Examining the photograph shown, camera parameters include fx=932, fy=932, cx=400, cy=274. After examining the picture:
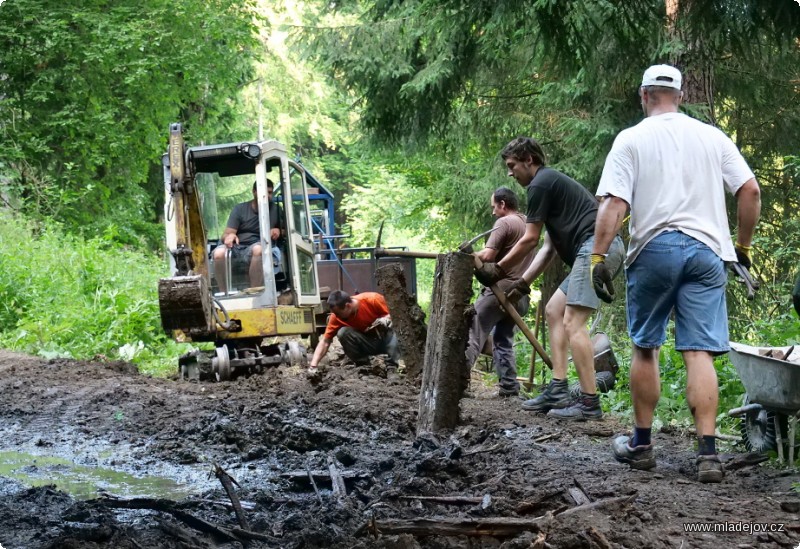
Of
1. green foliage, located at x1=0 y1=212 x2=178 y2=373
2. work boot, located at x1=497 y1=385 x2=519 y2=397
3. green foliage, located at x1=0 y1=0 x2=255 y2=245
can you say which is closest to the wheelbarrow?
work boot, located at x1=497 y1=385 x2=519 y2=397

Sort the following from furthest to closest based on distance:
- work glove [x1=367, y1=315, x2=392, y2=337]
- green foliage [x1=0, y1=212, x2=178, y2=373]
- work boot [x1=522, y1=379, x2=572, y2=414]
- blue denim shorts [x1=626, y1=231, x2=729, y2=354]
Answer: green foliage [x1=0, y1=212, x2=178, y2=373] < work glove [x1=367, y1=315, x2=392, y2=337] < work boot [x1=522, y1=379, x2=572, y2=414] < blue denim shorts [x1=626, y1=231, x2=729, y2=354]

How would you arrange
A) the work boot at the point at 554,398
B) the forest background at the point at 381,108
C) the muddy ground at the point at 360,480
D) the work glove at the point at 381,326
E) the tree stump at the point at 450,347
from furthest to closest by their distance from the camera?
1. the work glove at the point at 381,326
2. the work boot at the point at 554,398
3. the forest background at the point at 381,108
4. the tree stump at the point at 450,347
5. the muddy ground at the point at 360,480

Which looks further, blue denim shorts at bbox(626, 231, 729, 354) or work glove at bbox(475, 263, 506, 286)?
work glove at bbox(475, 263, 506, 286)

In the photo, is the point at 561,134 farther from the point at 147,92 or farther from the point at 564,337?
the point at 147,92

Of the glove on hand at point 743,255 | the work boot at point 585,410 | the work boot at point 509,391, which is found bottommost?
the work boot at point 509,391

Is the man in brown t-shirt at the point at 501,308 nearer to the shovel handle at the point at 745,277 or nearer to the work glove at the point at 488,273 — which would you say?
the work glove at the point at 488,273

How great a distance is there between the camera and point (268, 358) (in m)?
11.3

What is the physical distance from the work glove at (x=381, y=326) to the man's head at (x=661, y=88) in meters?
6.34

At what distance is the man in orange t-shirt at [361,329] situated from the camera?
1088 centimetres

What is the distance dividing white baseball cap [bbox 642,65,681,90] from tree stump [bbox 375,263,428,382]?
3390 millimetres

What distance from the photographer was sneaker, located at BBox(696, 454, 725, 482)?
15.4 ft

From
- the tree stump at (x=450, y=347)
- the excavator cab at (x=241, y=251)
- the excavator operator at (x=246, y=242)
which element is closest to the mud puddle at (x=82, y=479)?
the tree stump at (x=450, y=347)

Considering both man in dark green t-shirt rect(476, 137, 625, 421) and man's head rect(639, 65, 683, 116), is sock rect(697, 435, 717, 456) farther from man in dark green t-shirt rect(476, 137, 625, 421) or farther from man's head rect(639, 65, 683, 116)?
man in dark green t-shirt rect(476, 137, 625, 421)

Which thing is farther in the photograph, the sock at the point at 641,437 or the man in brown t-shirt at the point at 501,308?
the man in brown t-shirt at the point at 501,308
